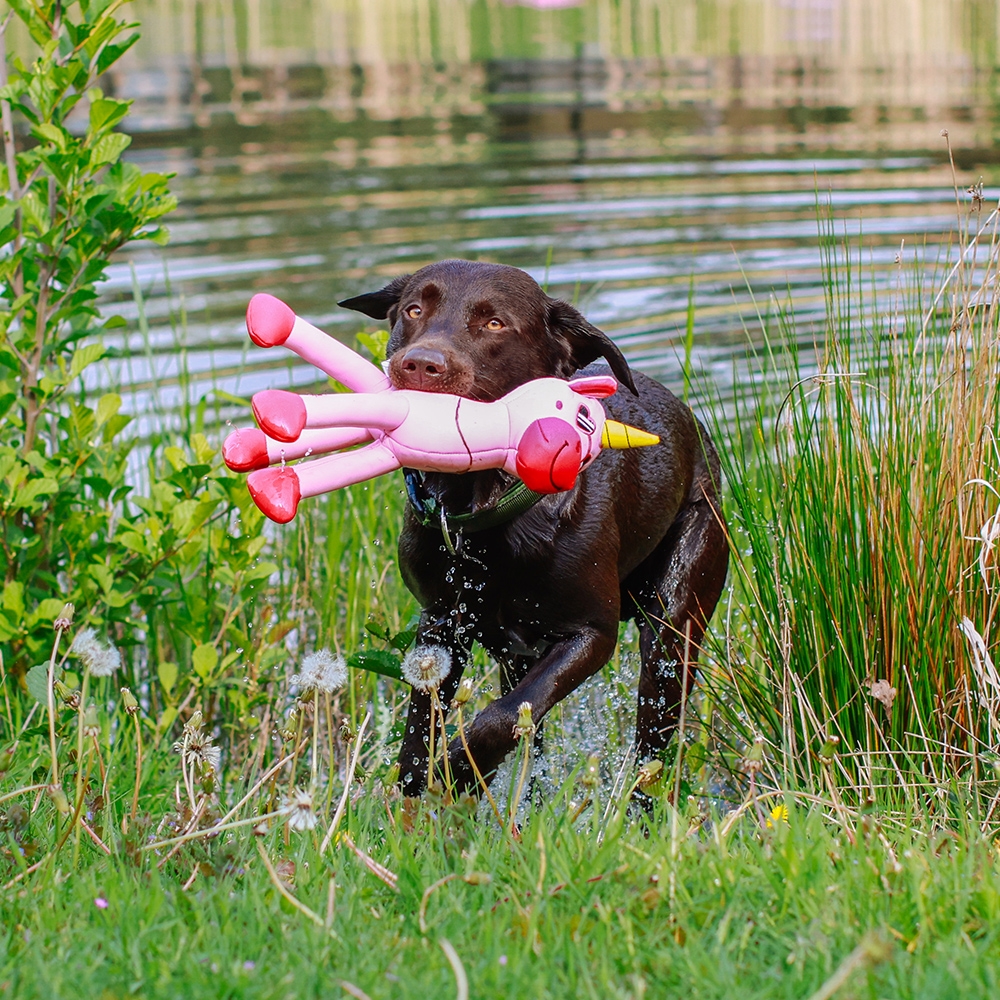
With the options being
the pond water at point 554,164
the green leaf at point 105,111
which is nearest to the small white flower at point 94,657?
the green leaf at point 105,111

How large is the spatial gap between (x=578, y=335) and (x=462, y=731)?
4.48 feet

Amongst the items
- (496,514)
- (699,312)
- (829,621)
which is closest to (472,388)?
(496,514)

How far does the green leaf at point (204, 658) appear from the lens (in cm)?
452

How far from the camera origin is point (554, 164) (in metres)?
15.4

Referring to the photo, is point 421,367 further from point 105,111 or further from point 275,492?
point 105,111

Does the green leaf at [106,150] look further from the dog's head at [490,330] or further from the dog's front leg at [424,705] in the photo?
the dog's front leg at [424,705]

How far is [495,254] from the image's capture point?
1106cm

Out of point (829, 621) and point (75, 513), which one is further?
point (75, 513)

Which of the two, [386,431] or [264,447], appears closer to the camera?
[264,447]

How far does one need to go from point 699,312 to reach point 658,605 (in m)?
5.56

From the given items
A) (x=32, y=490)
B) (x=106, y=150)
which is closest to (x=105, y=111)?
(x=106, y=150)

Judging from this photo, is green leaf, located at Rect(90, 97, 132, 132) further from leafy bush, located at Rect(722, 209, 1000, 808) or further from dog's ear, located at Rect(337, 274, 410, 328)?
leafy bush, located at Rect(722, 209, 1000, 808)

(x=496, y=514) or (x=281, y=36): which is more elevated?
(x=281, y=36)

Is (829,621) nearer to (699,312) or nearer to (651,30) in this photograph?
(699,312)
